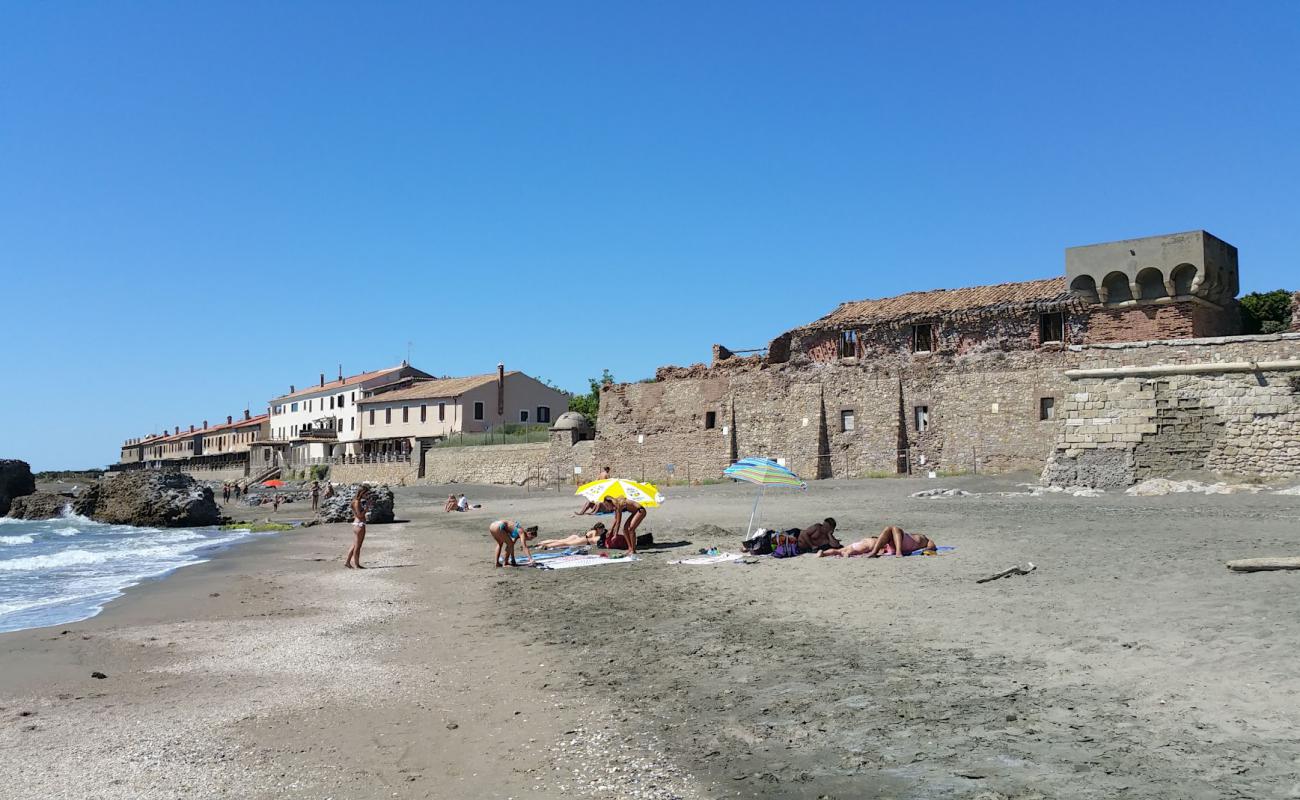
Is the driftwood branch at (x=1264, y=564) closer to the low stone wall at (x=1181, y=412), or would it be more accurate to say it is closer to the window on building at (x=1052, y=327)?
the low stone wall at (x=1181, y=412)

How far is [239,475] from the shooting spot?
266 feet

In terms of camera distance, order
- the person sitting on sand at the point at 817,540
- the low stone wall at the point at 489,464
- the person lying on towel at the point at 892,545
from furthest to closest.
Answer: the low stone wall at the point at 489,464 < the person sitting on sand at the point at 817,540 < the person lying on towel at the point at 892,545

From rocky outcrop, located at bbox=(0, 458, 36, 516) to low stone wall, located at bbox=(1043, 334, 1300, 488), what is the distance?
150 ft

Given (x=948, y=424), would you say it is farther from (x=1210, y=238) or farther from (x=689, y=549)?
(x=689, y=549)

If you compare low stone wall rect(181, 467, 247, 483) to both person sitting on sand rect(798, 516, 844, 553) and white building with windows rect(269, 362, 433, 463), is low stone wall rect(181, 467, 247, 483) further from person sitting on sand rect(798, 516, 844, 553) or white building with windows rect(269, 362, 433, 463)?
person sitting on sand rect(798, 516, 844, 553)

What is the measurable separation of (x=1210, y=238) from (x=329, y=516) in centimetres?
2814

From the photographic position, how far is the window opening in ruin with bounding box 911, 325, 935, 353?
3099cm

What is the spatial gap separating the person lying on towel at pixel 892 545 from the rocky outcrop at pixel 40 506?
37.6 metres

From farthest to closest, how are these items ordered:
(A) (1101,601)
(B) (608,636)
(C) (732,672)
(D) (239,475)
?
(D) (239,475) < (B) (608,636) < (A) (1101,601) < (C) (732,672)

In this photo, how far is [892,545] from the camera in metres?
12.2

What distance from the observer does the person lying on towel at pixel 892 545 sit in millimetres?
12016

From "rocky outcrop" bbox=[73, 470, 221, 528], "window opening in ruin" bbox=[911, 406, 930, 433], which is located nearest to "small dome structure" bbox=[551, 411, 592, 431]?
"rocky outcrop" bbox=[73, 470, 221, 528]

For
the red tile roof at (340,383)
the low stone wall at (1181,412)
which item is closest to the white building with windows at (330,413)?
the red tile roof at (340,383)

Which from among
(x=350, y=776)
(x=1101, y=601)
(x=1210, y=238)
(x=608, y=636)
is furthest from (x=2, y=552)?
(x=1210, y=238)
